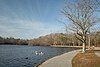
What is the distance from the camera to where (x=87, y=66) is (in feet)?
48.8

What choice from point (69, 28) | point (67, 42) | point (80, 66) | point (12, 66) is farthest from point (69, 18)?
point (67, 42)

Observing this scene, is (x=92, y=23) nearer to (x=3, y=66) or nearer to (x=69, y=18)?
(x=69, y=18)

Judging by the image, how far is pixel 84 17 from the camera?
35.2 metres

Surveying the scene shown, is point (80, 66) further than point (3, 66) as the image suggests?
No

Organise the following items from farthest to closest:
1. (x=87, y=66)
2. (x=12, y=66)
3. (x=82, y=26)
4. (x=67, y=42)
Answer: (x=67, y=42), (x=82, y=26), (x=12, y=66), (x=87, y=66)

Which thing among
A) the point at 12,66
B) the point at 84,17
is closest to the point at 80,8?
the point at 84,17

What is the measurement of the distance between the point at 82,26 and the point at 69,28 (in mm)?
2681

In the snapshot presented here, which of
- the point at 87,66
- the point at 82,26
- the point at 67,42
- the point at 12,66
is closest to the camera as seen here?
the point at 87,66

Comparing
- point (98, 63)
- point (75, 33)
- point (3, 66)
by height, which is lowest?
point (3, 66)

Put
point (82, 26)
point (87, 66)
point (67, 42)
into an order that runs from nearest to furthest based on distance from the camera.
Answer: point (87, 66) < point (82, 26) < point (67, 42)

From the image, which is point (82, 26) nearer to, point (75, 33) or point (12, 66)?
A: point (75, 33)

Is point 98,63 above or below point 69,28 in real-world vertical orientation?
below

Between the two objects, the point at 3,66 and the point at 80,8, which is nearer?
the point at 3,66

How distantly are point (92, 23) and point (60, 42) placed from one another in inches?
6146
